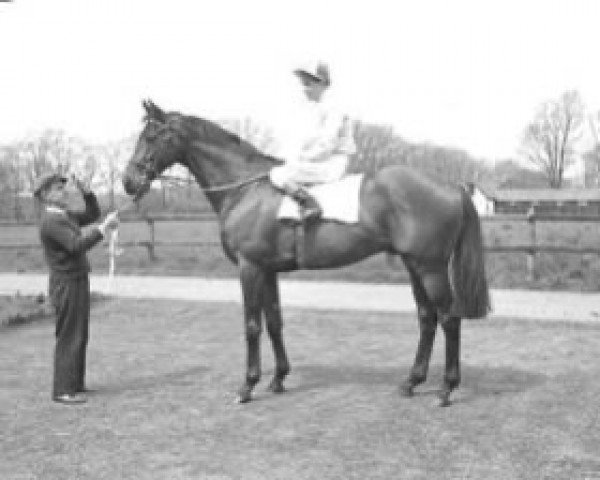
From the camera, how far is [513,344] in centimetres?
817

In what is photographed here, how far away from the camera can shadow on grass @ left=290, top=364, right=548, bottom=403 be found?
6121 mm

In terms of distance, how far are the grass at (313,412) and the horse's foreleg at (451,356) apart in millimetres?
143

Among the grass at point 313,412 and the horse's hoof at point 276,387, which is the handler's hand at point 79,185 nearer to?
the grass at point 313,412

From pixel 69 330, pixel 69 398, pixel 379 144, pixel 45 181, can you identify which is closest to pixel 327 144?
pixel 45 181

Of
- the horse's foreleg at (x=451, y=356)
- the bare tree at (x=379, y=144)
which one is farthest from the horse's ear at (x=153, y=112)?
the bare tree at (x=379, y=144)

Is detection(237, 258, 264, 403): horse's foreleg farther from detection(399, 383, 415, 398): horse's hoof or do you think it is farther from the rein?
detection(399, 383, 415, 398): horse's hoof

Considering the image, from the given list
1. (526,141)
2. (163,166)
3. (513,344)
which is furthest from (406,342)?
(526,141)

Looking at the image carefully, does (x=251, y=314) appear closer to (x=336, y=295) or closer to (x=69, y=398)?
(x=69, y=398)

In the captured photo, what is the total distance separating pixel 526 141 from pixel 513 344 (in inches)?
3418

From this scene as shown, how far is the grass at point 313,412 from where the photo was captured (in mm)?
4254

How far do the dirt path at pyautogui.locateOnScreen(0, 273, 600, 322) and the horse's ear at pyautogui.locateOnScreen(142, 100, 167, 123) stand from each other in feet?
17.3

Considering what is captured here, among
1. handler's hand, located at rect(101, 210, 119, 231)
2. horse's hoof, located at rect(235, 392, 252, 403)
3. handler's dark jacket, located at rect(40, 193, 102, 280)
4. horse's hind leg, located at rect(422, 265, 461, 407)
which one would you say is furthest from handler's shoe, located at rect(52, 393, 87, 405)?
horse's hind leg, located at rect(422, 265, 461, 407)

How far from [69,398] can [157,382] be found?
0.95m

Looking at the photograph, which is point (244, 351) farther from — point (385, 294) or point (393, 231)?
point (385, 294)
